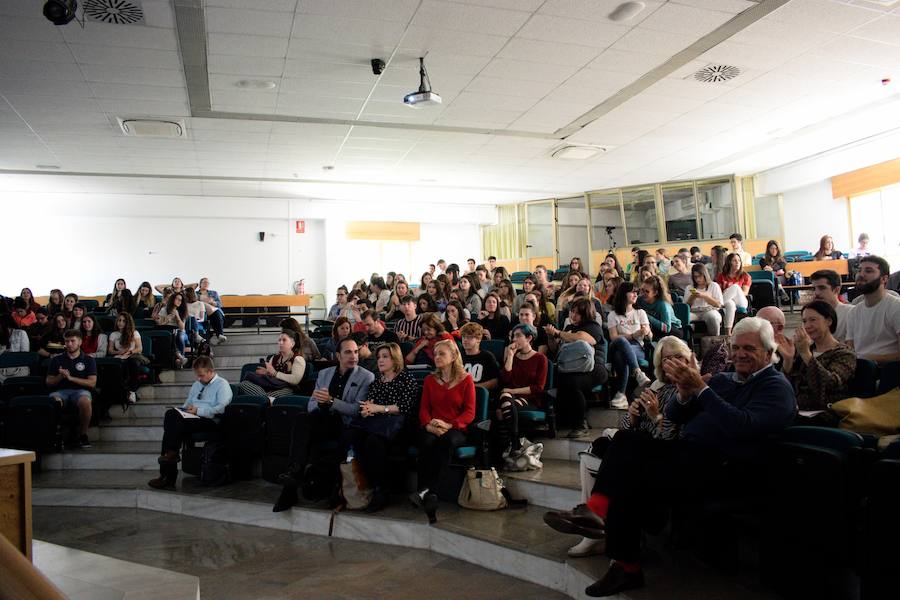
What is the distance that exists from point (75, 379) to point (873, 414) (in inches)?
246

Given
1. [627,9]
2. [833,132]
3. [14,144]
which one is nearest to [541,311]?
[627,9]

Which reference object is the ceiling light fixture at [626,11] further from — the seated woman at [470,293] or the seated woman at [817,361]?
the seated woman at [470,293]

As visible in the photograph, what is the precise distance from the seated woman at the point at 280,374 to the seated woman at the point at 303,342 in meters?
0.19

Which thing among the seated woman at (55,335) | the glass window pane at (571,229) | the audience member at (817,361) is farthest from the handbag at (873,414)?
the glass window pane at (571,229)

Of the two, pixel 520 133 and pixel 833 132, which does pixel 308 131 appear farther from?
pixel 833 132

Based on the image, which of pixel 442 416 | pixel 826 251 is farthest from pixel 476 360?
pixel 826 251

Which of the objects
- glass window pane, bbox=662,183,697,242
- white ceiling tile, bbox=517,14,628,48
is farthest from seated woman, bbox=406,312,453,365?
glass window pane, bbox=662,183,697,242

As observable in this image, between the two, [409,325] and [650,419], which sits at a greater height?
[409,325]

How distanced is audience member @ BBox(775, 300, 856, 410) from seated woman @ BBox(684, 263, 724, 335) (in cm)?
345

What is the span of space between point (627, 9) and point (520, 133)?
12.4 ft

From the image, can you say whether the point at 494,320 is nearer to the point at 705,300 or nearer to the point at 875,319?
the point at 705,300

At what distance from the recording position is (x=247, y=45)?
19.1 ft

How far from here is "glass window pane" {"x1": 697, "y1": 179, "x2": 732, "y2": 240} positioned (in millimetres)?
13156

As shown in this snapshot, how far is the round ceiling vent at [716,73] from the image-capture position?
6.74 m
